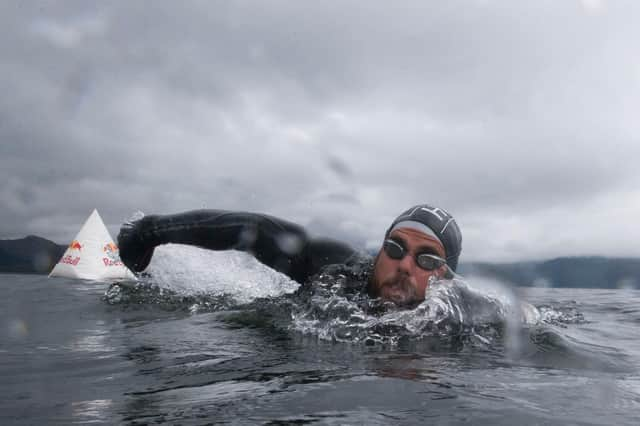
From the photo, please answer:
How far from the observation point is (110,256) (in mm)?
20406

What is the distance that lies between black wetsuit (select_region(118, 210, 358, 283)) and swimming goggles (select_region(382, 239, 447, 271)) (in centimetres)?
110

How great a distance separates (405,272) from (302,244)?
4.48 feet

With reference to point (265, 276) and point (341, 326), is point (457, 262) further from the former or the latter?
point (265, 276)

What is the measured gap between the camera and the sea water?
2312 millimetres

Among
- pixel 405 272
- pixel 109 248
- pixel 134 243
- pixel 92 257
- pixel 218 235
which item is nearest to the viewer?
pixel 218 235

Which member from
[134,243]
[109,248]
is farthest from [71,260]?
[134,243]

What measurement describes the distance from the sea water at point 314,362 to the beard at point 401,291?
7.4 inches

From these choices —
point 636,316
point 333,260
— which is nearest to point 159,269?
point 333,260

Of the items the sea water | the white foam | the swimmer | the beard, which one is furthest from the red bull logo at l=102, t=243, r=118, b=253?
the beard

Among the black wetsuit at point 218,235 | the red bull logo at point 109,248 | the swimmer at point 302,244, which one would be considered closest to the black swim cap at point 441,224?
the swimmer at point 302,244

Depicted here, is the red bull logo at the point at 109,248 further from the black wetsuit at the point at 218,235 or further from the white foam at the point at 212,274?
the black wetsuit at the point at 218,235

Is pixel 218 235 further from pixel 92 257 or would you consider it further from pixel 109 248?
pixel 109 248

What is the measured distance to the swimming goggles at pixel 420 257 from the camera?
6348 mm

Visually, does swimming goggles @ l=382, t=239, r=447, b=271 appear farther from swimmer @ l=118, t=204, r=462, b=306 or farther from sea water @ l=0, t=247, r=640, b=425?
sea water @ l=0, t=247, r=640, b=425
